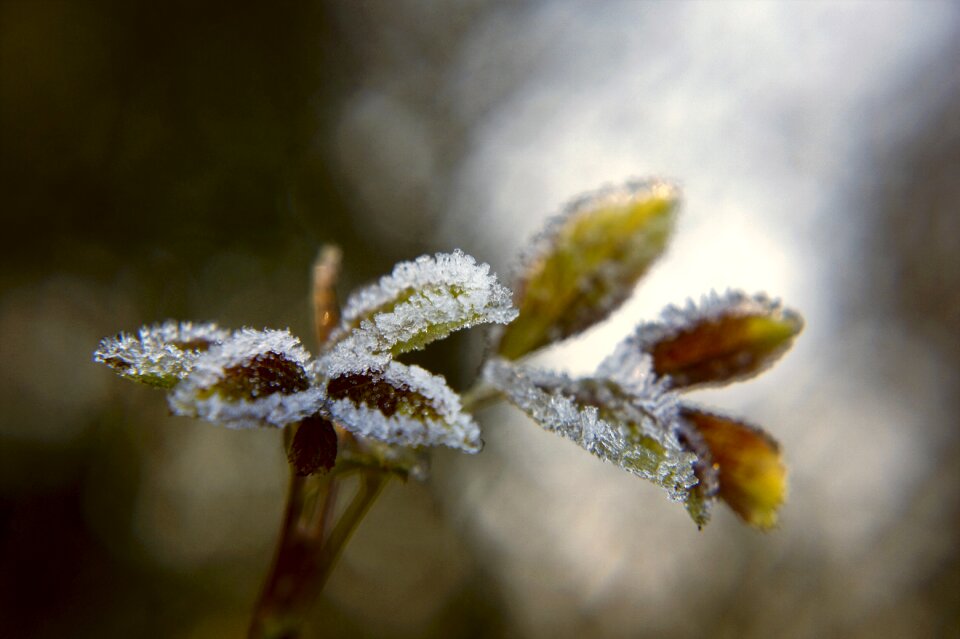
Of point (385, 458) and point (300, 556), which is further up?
point (385, 458)

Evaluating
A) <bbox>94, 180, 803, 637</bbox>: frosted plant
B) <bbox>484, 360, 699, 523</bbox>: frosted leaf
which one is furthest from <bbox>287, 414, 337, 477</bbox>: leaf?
<bbox>484, 360, 699, 523</bbox>: frosted leaf

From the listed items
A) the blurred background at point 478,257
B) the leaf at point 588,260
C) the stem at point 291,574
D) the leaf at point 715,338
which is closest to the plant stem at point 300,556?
the stem at point 291,574

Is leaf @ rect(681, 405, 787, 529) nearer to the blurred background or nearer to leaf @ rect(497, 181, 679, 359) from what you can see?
leaf @ rect(497, 181, 679, 359)

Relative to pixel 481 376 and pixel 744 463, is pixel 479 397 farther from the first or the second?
pixel 744 463

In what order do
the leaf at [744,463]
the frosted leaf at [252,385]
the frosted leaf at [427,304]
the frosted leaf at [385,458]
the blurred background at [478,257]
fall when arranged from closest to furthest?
1. the frosted leaf at [252,385]
2. the frosted leaf at [427,304]
3. the frosted leaf at [385,458]
4. the leaf at [744,463]
5. the blurred background at [478,257]

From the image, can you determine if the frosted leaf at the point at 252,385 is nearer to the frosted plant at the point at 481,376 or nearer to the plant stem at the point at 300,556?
the frosted plant at the point at 481,376

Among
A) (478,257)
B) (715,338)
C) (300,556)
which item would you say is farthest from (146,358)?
(478,257)

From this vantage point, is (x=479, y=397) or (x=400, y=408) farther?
(x=479, y=397)
